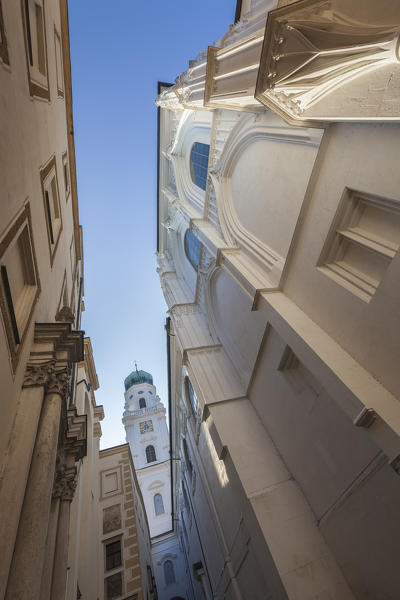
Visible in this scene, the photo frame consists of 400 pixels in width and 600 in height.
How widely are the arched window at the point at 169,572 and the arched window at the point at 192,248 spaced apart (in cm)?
A: 2597

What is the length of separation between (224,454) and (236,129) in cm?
939

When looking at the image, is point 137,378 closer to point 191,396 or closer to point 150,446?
point 150,446

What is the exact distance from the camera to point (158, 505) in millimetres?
28234

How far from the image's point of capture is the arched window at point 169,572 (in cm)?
2164

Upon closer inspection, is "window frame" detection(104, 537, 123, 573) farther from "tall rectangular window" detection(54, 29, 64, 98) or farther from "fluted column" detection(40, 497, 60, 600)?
"tall rectangular window" detection(54, 29, 64, 98)

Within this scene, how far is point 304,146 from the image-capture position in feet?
17.1

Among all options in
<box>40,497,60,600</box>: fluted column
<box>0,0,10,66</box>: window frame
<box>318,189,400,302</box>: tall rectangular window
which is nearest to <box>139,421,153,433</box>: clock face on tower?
<box>40,497,60,600</box>: fluted column

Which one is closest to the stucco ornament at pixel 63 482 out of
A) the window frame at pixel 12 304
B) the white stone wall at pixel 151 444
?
the window frame at pixel 12 304

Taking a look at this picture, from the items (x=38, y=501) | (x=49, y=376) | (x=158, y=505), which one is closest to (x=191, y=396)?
(x=49, y=376)

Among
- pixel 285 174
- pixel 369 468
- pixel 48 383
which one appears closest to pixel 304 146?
pixel 285 174

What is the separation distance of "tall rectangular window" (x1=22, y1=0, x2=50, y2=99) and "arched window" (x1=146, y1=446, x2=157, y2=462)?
34343 millimetres

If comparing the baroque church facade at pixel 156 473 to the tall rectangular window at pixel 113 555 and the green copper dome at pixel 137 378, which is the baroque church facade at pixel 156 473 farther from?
the tall rectangular window at pixel 113 555

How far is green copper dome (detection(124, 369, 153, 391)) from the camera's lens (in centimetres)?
3988

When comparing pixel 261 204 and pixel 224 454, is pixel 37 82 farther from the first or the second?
pixel 224 454
